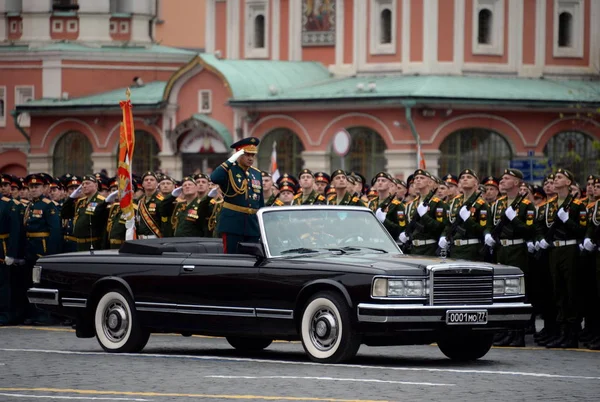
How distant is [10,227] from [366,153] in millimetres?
30223

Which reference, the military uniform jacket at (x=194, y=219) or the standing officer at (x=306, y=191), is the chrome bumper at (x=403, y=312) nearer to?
the military uniform jacket at (x=194, y=219)

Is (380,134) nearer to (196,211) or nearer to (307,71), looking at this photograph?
(307,71)

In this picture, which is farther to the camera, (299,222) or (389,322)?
(299,222)

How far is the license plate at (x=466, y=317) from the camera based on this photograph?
665 inches

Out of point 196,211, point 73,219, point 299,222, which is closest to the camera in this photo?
point 299,222

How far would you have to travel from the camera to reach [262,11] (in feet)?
199

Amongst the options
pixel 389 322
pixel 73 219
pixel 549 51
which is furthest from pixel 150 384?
pixel 549 51

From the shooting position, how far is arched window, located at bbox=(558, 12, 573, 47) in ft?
189

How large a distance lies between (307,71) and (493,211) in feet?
118

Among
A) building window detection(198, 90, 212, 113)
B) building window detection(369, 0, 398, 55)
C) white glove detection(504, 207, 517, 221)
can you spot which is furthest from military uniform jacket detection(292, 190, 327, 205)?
building window detection(198, 90, 212, 113)

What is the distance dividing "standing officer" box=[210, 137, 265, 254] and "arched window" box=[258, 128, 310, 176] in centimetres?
3625

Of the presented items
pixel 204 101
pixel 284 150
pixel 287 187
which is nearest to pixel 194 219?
pixel 287 187

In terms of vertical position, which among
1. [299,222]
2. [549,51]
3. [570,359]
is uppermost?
[549,51]

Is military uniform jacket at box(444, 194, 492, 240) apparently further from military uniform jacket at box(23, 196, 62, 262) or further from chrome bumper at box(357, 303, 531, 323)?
military uniform jacket at box(23, 196, 62, 262)
